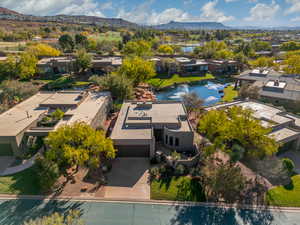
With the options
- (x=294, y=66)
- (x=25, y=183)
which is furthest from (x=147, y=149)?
(x=294, y=66)

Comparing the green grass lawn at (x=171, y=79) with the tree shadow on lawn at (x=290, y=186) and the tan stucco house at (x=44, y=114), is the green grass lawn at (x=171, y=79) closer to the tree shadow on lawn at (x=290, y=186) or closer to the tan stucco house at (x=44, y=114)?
the tan stucco house at (x=44, y=114)

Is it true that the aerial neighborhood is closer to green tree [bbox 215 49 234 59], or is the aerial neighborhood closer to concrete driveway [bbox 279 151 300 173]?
concrete driveway [bbox 279 151 300 173]

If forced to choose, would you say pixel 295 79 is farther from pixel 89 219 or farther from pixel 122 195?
pixel 89 219

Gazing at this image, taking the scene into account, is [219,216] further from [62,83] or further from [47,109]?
[62,83]

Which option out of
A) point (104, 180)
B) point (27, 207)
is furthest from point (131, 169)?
point (27, 207)

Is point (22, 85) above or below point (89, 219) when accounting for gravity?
above
